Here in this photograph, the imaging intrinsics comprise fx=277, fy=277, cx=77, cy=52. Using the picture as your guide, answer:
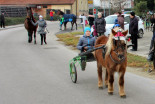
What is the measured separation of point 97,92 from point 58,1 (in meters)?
61.0

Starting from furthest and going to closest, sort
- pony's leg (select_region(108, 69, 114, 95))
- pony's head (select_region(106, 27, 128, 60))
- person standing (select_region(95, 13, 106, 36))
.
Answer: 1. person standing (select_region(95, 13, 106, 36))
2. pony's leg (select_region(108, 69, 114, 95))
3. pony's head (select_region(106, 27, 128, 60))

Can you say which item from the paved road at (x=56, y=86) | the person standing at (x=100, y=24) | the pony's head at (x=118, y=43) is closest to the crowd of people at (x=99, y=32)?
the person standing at (x=100, y=24)

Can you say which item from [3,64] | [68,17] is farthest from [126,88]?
[68,17]

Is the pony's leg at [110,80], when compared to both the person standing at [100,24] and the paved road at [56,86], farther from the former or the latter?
the person standing at [100,24]

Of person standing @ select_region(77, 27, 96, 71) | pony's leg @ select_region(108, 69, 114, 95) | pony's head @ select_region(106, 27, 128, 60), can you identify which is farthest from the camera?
person standing @ select_region(77, 27, 96, 71)

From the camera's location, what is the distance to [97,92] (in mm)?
7312

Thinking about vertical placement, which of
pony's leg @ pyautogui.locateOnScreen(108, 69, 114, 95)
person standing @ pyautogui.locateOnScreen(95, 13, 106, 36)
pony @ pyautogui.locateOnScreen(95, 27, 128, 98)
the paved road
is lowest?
the paved road

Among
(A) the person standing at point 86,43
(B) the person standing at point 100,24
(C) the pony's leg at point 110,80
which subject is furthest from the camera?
(B) the person standing at point 100,24

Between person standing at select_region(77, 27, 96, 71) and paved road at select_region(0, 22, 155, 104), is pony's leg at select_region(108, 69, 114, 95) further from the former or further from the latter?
person standing at select_region(77, 27, 96, 71)

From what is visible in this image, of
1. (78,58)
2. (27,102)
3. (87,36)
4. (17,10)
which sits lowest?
(27,102)

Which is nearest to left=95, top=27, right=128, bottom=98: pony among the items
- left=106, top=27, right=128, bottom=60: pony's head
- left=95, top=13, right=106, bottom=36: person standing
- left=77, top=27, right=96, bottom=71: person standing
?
left=106, top=27, right=128, bottom=60: pony's head

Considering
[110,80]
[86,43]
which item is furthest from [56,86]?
[110,80]

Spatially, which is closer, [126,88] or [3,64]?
[126,88]

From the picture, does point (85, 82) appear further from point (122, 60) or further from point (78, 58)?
point (122, 60)
